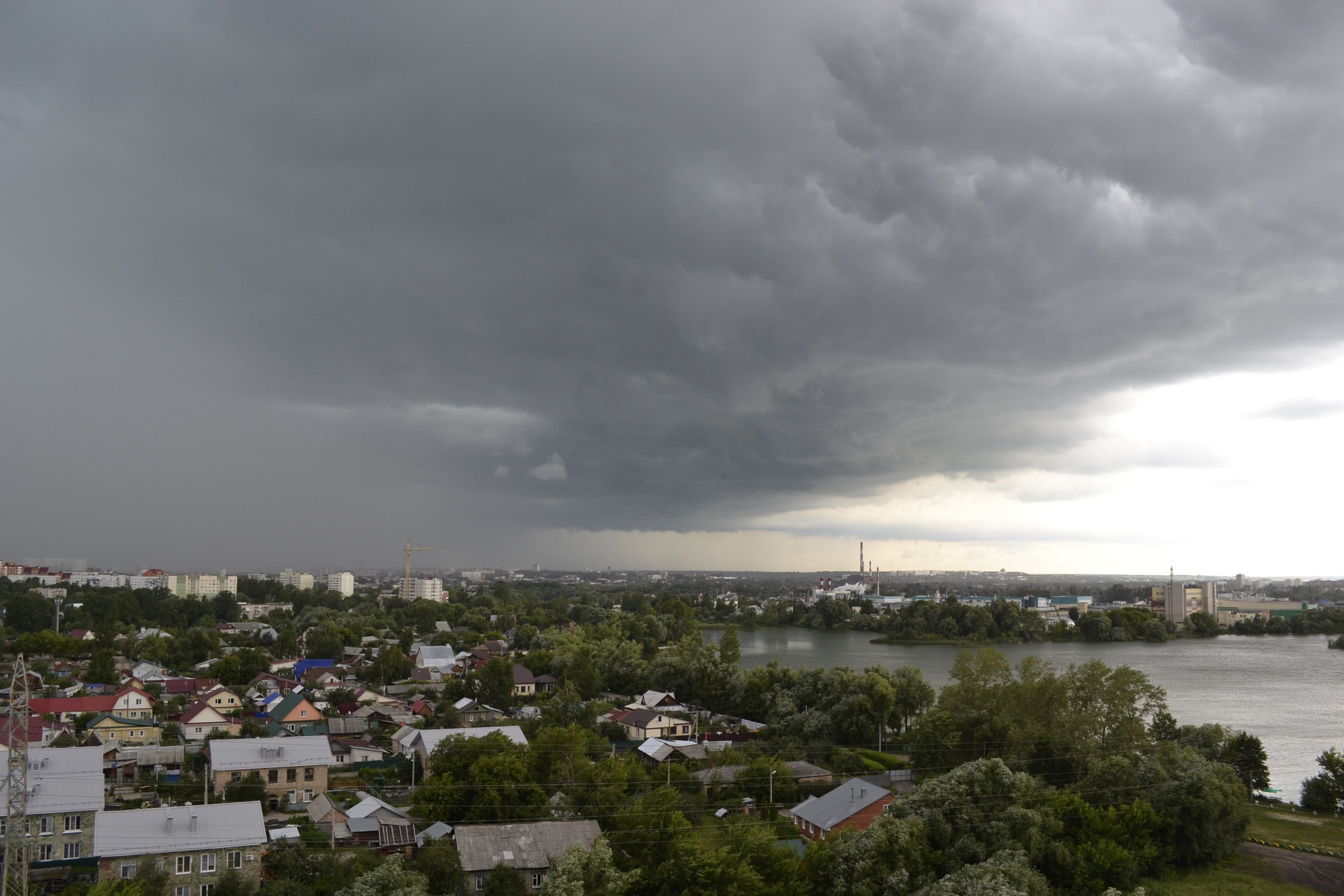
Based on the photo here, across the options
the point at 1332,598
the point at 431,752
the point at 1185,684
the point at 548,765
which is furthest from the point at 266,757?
the point at 1332,598

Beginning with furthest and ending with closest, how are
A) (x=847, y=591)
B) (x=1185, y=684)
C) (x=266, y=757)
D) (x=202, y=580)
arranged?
(x=847, y=591)
(x=202, y=580)
(x=1185, y=684)
(x=266, y=757)

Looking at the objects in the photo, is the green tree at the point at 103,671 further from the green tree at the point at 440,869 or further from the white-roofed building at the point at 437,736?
the green tree at the point at 440,869

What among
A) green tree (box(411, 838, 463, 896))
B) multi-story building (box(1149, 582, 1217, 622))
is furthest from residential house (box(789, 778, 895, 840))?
multi-story building (box(1149, 582, 1217, 622))

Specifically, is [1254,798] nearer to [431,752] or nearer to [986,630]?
[431,752]

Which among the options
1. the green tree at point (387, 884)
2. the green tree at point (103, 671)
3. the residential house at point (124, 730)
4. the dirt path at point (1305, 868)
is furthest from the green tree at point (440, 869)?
the green tree at point (103, 671)

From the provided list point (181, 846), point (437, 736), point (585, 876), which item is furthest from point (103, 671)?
point (585, 876)

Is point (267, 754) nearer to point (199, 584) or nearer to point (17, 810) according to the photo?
point (17, 810)
